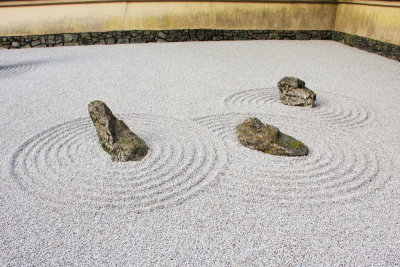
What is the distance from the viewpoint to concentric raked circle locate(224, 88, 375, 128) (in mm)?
5188

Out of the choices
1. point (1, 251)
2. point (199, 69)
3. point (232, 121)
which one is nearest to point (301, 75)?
point (199, 69)

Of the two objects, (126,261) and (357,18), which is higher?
(357,18)

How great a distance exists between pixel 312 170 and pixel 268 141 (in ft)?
2.18

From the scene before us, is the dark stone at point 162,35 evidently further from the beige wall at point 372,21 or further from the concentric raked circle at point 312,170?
the concentric raked circle at point 312,170

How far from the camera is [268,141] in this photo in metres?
4.20

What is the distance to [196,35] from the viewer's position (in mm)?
11250

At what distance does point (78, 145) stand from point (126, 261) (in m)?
2.20

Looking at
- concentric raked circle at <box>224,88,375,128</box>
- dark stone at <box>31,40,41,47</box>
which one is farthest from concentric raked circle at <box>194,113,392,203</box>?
dark stone at <box>31,40,41,47</box>

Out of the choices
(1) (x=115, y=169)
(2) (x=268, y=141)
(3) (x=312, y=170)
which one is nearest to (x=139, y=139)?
(1) (x=115, y=169)

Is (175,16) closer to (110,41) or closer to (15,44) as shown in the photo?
(110,41)

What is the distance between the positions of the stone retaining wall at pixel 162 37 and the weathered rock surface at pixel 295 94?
575cm

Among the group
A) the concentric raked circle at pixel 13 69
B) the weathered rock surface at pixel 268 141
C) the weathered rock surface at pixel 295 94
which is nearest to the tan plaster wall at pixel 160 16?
the concentric raked circle at pixel 13 69

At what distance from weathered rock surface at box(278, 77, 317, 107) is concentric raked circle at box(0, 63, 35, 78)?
6250 mm

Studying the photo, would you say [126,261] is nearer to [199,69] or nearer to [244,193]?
[244,193]
